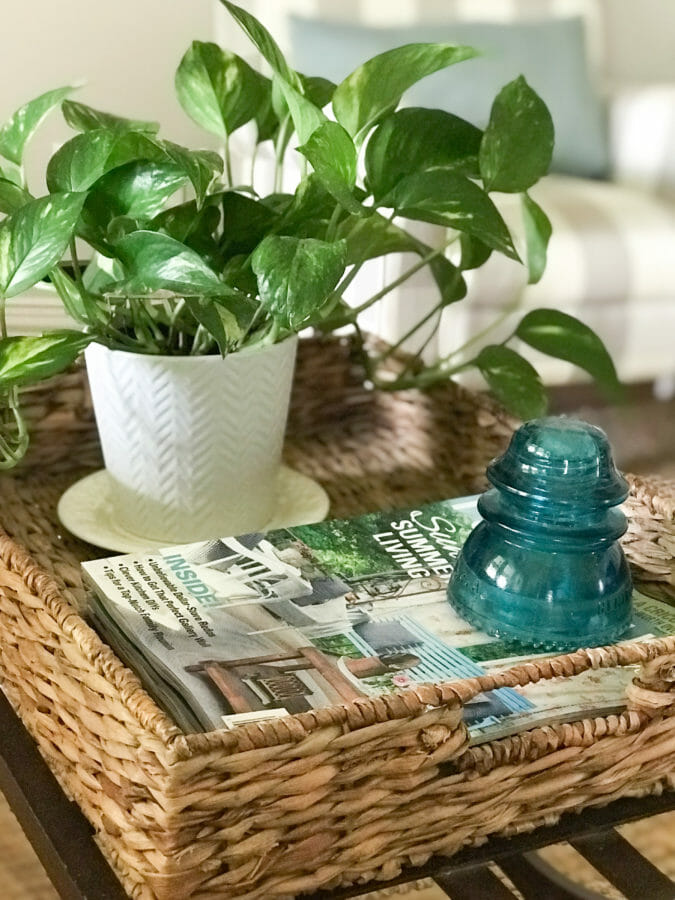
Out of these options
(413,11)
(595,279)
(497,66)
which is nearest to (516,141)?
(595,279)

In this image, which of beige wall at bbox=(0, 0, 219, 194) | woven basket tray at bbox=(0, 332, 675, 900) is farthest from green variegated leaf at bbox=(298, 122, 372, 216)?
beige wall at bbox=(0, 0, 219, 194)

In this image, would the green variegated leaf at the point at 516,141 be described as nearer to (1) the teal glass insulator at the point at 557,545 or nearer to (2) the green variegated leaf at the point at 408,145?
(2) the green variegated leaf at the point at 408,145

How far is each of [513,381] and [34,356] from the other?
42 centimetres

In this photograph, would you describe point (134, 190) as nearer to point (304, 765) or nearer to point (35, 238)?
point (35, 238)

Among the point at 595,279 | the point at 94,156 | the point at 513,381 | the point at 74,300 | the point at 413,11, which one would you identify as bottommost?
the point at 595,279

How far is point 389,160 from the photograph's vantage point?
0.81 meters

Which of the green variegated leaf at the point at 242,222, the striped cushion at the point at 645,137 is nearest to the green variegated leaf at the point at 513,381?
the green variegated leaf at the point at 242,222

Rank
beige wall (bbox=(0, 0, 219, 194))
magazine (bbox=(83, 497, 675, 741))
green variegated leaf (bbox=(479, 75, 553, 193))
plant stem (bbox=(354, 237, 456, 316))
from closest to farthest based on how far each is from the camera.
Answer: magazine (bbox=(83, 497, 675, 741))
green variegated leaf (bbox=(479, 75, 553, 193))
plant stem (bbox=(354, 237, 456, 316))
beige wall (bbox=(0, 0, 219, 194))

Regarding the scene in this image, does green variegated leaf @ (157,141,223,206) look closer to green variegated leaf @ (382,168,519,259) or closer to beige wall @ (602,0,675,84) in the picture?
green variegated leaf @ (382,168,519,259)

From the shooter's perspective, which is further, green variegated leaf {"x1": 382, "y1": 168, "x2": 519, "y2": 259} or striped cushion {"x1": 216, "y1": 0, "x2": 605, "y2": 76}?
striped cushion {"x1": 216, "y1": 0, "x2": 605, "y2": 76}

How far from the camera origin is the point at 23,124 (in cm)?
82

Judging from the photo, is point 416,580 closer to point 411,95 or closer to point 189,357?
point 189,357

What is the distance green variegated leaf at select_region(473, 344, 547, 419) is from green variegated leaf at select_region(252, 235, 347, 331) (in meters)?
0.32

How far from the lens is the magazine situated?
64 cm
